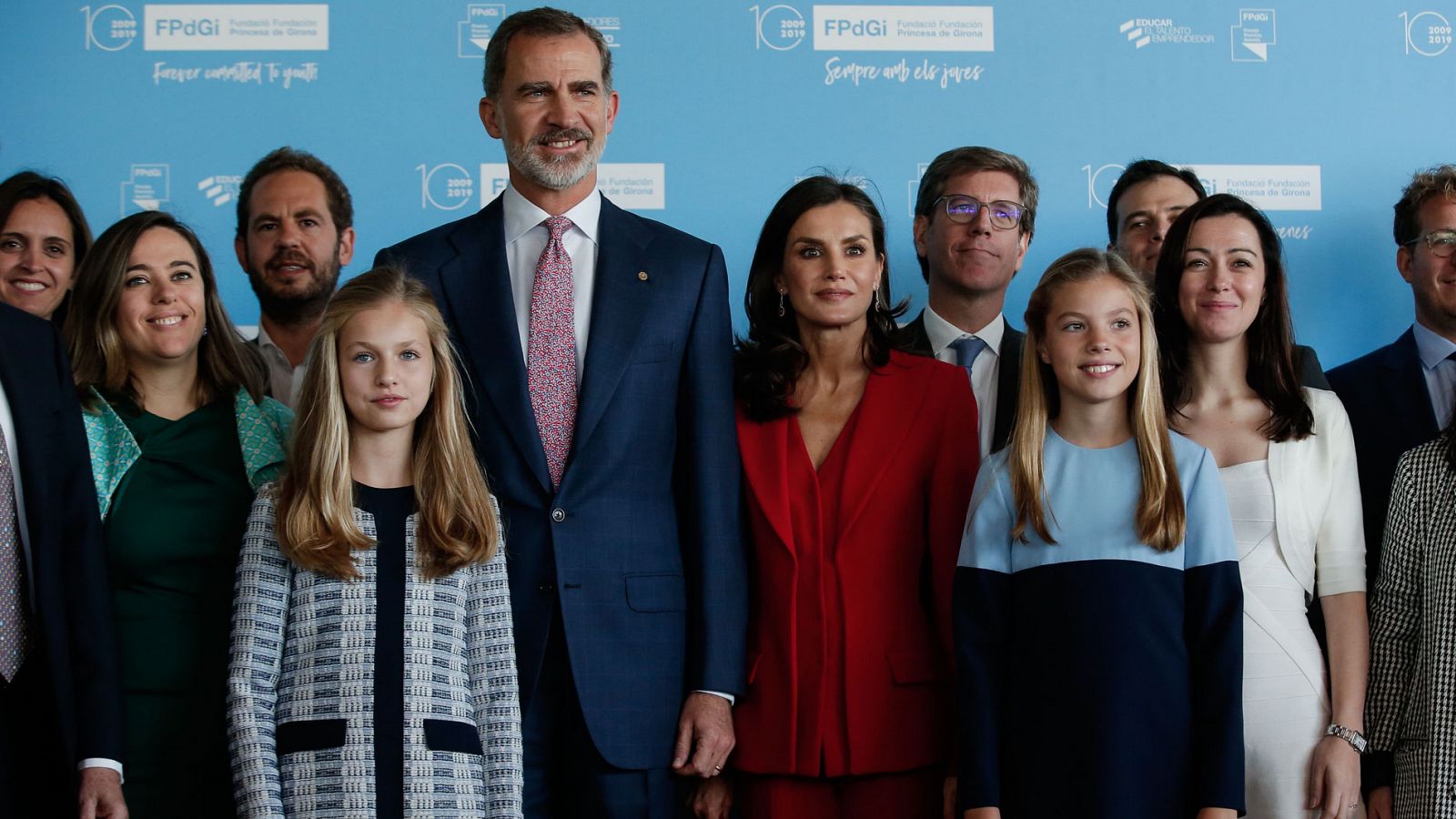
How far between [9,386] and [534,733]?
102 centimetres

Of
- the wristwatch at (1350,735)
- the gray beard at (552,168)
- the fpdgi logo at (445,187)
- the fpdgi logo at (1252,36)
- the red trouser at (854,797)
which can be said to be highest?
the fpdgi logo at (1252,36)

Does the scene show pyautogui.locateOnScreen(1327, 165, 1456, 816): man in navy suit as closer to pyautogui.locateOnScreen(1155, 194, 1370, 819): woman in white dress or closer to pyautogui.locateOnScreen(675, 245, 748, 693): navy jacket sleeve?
pyautogui.locateOnScreen(1155, 194, 1370, 819): woman in white dress

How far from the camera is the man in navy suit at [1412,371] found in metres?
2.94

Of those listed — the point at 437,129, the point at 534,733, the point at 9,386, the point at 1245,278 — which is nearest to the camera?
the point at 9,386

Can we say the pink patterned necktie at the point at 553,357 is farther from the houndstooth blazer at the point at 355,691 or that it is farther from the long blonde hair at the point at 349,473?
the houndstooth blazer at the point at 355,691

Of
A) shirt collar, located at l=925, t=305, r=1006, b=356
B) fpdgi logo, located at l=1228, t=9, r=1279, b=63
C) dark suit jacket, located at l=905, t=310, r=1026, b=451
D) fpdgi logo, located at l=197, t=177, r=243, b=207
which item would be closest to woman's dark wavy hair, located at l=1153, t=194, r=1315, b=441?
dark suit jacket, located at l=905, t=310, r=1026, b=451

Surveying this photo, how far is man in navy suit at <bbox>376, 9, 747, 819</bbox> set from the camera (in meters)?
2.46

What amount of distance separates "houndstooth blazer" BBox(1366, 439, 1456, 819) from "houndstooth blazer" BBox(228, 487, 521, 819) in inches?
60.5

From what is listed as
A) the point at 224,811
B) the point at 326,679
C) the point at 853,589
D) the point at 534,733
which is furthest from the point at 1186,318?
the point at 224,811

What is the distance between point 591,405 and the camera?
2492 mm

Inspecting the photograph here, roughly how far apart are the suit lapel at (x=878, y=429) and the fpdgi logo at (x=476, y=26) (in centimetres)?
199

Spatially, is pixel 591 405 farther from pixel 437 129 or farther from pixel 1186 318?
pixel 437 129

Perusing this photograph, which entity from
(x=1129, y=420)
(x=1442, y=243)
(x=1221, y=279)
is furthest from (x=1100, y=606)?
(x=1442, y=243)

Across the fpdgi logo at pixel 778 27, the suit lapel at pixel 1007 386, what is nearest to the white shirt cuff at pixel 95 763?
the suit lapel at pixel 1007 386
